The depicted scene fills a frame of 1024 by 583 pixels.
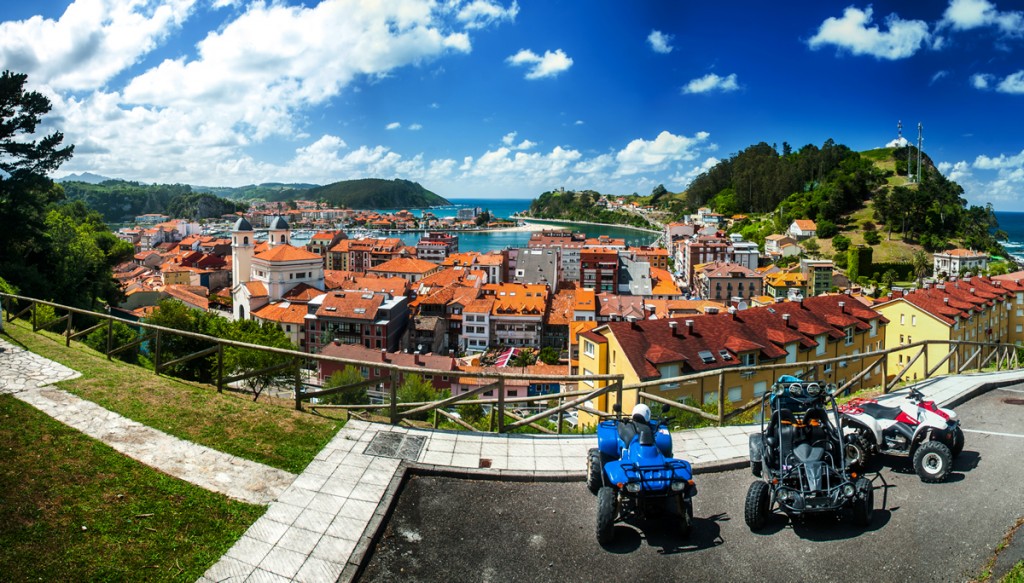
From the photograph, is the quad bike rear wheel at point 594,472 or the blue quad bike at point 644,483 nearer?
the blue quad bike at point 644,483

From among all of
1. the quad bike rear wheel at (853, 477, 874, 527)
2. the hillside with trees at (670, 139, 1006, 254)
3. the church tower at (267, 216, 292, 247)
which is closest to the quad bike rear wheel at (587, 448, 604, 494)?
the quad bike rear wheel at (853, 477, 874, 527)

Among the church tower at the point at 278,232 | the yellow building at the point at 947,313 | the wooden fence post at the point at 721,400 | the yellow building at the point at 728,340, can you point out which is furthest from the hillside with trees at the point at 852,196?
the wooden fence post at the point at 721,400

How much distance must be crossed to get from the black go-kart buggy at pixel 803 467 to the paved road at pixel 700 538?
0.24 meters

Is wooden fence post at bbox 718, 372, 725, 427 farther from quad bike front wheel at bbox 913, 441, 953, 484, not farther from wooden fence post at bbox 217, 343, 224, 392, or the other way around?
wooden fence post at bbox 217, 343, 224, 392

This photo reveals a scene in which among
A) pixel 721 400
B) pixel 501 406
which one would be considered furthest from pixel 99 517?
pixel 721 400

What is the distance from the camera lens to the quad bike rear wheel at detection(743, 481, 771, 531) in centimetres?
441

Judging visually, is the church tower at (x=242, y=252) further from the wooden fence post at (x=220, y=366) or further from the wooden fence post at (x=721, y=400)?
the wooden fence post at (x=721, y=400)

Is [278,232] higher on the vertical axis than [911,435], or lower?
higher

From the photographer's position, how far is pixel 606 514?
421cm

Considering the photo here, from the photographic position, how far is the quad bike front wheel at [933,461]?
5141mm

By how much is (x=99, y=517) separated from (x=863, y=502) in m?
5.55

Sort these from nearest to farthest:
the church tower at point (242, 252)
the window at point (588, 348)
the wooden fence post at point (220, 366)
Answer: the wooden fence post at point (220, 366) < the window at point (588, 348) < the church tower at point (242, 252)

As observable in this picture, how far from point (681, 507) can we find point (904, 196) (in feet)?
288

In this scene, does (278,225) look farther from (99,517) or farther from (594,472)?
(594,472)
